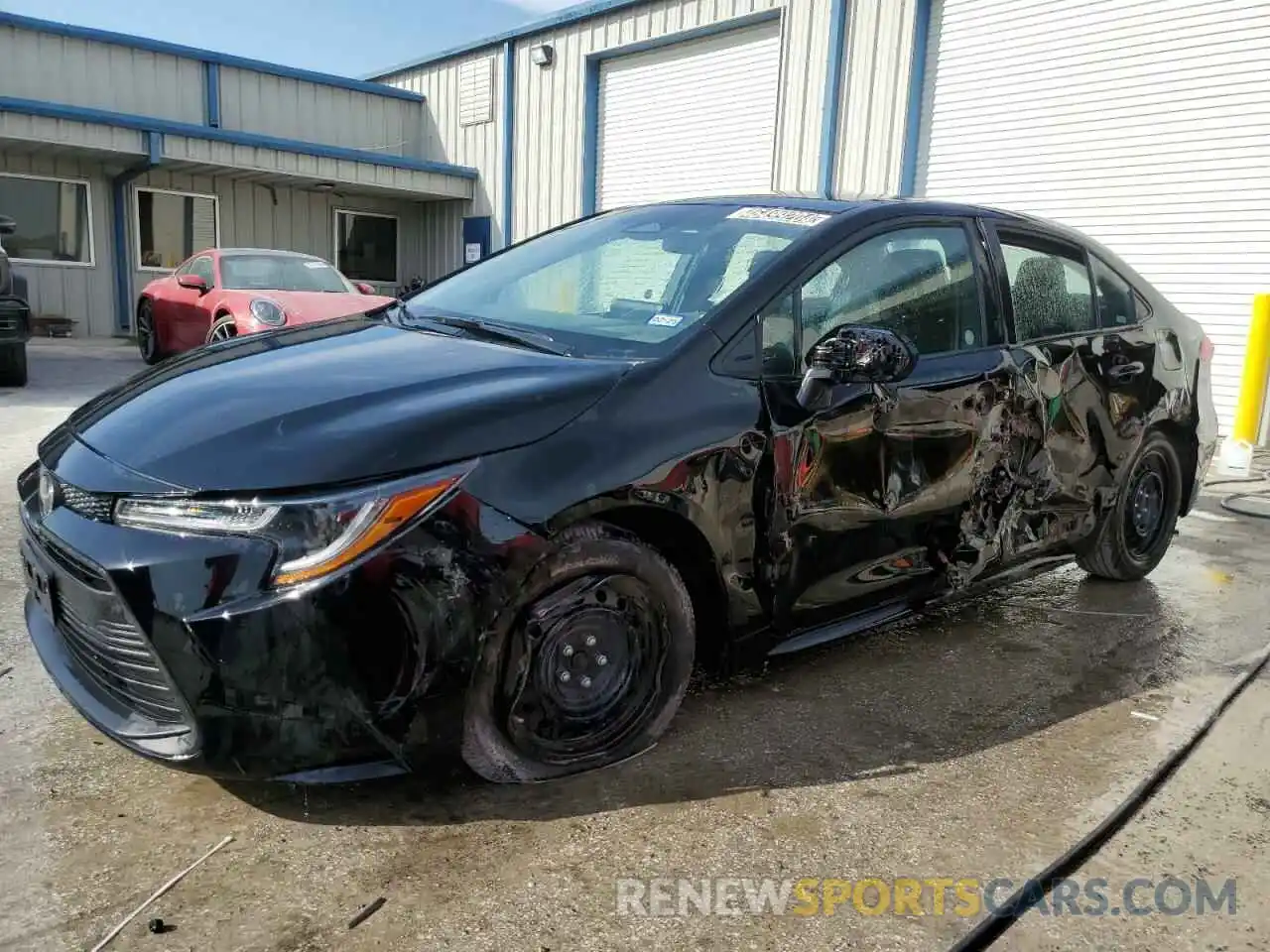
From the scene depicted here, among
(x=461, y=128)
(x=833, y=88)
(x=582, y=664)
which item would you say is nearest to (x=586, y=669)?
(x=582, y=664)

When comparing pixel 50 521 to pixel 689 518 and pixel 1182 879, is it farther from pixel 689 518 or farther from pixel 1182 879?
pixel 1182 879

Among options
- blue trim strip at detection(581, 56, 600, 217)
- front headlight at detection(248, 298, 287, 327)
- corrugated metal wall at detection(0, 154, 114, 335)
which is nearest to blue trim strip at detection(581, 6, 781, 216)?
blue trim strip at detection(581, 56, 600, 217)

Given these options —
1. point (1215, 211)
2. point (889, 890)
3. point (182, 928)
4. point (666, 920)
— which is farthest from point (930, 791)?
point (1215, 211)

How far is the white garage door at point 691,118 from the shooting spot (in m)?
12.9

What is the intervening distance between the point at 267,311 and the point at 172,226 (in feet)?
30.6

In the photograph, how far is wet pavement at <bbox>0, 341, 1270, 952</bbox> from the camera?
196 centimetres

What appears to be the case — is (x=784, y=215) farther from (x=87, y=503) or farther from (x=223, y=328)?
(x=223, y=328)

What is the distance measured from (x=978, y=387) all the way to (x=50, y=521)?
2.67 m

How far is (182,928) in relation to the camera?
1.89 m

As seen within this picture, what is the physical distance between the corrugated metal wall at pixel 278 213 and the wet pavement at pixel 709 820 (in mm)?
14546

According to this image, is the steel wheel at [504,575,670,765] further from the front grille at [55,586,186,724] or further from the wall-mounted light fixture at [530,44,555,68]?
the wall-mounted light fixture at [530,44,555,68]

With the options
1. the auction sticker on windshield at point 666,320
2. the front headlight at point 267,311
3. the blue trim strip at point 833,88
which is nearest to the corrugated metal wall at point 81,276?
the front headlight at point 267,311

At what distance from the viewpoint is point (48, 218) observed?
14.8m

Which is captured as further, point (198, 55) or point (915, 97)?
point (198, 55)
